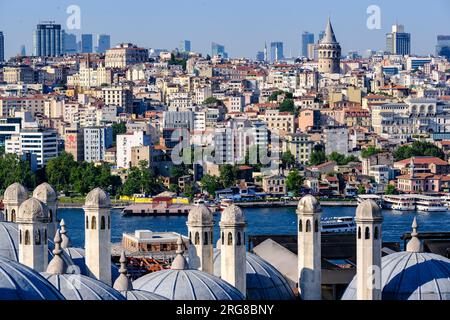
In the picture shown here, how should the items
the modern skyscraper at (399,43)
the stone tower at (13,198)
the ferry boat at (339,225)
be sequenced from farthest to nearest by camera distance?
the modern skyscraper at (399,43) < the ferry boat at (339,225) < the stone tower at (13,198)

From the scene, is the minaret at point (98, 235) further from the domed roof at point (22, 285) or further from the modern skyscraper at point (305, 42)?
the modern skyscraper at point (305, 42)

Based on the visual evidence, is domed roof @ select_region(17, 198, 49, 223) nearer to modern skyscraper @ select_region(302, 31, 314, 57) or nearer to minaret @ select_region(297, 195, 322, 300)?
minaret @ select_region(297, 195, 322, 300)

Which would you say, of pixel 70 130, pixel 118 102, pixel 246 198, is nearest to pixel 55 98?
pixel 118 102

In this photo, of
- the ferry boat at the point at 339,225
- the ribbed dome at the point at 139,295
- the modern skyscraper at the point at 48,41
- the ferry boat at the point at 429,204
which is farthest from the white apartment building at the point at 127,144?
the ribbed dome at the point at 139,295

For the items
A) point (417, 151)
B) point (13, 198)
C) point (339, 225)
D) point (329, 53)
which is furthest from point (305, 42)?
point (13, 198)

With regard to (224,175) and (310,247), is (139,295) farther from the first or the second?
(224,175)

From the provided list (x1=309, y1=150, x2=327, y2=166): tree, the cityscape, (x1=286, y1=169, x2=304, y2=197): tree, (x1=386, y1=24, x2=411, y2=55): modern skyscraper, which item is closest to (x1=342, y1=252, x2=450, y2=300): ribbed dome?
the cityscape

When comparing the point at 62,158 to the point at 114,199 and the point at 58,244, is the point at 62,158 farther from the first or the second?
the point at 58,244
